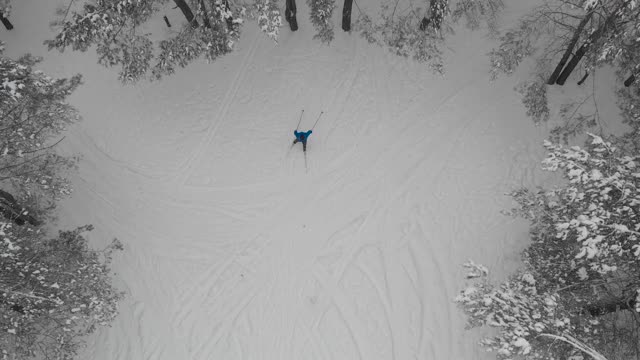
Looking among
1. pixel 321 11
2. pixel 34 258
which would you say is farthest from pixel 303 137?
pixel 34 258

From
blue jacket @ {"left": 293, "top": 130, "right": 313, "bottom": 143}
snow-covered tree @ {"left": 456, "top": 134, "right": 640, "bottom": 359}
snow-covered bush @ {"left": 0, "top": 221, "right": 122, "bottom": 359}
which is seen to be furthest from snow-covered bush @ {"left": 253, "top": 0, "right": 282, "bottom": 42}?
snow-covered bush @ {"left": 0, "top": 221, "right": 122, "bottom": 359}

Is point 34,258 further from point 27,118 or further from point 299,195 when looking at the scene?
point 299,195

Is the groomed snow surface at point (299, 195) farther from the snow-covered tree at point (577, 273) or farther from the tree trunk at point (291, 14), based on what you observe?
A: the snow-covered tree at point (577, 273)

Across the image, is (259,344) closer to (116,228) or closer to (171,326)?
(171,326)

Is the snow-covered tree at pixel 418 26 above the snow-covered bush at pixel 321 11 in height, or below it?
above

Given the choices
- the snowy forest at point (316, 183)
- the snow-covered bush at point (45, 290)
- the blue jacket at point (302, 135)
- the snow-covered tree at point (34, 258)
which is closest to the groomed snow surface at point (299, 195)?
the snowy forest at point (316, 183)
